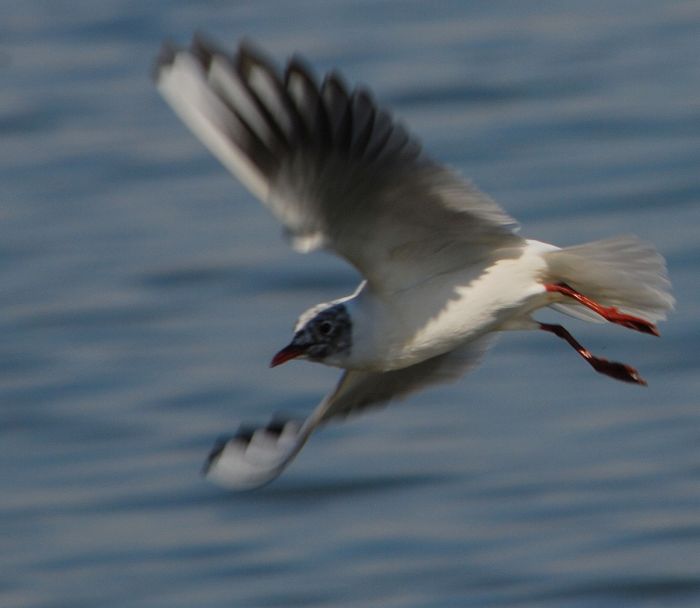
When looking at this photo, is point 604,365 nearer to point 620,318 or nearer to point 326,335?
point 620,318

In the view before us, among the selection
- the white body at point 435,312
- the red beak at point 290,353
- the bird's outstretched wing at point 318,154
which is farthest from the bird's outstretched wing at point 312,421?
the bird's outstretched wing at point 318,154

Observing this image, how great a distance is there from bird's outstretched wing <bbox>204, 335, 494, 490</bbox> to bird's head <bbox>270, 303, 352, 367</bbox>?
20.4 inches

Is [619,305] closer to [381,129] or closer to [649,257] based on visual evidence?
[649,257]

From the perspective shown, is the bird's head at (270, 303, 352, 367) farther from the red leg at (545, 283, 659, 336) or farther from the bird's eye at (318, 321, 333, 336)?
the red leg at (545, 283, 659, 336)

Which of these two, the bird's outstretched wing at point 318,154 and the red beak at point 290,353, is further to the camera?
the red beak at point 290,353

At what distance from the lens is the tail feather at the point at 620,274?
21.2 ft

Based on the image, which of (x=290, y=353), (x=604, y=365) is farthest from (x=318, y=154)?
(x=604, y=365)

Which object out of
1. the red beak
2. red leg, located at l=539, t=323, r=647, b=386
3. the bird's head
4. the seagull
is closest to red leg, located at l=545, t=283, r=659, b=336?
the seagull

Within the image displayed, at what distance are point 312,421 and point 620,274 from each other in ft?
3.93

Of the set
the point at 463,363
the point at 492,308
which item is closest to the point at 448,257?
the point at 492,308

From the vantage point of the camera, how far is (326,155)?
18.9 ft

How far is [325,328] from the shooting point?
20.5 ft

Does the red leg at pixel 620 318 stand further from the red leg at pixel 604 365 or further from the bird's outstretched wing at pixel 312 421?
the bird's outstretched wing at pixel 312 421

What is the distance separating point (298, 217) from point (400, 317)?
1.79ft
